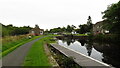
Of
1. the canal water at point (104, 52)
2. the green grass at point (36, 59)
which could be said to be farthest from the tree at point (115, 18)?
the green grass at point (36, 59)

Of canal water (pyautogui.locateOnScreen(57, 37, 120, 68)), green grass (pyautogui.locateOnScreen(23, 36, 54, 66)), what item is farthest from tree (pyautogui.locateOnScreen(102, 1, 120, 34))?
green grass (pyautogui.locateOnScreen(23, 36, 54, 66))

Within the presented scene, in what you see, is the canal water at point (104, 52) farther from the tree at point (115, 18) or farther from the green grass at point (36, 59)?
the green grass at point (36, 59)

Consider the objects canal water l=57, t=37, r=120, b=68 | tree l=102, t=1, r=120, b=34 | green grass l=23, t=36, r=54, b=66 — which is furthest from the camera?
tree l=102, t=1, r=120, b=34

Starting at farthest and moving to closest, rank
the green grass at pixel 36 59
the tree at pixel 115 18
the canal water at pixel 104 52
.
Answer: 1. the tree at pixel 115 18
2. the canal water at pixel 104 52
3. the green grass at pixel 36 59

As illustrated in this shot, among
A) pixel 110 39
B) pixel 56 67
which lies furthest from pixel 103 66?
pixel 110 39

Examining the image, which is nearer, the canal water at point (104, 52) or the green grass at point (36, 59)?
the green grass at point (36, 59)

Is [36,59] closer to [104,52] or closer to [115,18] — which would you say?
[104,52]

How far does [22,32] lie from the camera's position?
69.6 metres

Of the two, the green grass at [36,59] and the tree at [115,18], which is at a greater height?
the tree at [115,18]

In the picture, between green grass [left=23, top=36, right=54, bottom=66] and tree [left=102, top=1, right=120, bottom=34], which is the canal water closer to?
tree [left=102, top=1, right=120, bottom=34]

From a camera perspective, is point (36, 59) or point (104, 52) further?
point (104, 52)

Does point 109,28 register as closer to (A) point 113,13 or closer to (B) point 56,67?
(A) point 113,13

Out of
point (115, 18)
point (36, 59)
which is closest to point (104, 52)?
point (36, 59)

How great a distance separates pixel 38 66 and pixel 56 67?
131 centimetres
